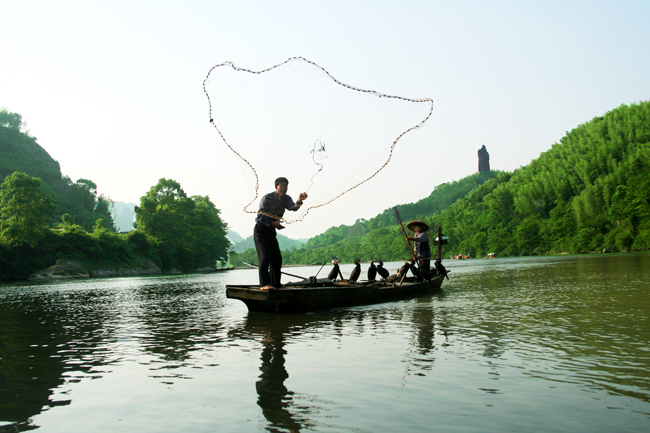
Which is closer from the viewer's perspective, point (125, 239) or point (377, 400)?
point (377, 400)

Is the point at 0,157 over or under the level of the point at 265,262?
over

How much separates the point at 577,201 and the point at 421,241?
113 metres

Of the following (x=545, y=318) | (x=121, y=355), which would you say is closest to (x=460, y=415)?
(x=121, y=355)

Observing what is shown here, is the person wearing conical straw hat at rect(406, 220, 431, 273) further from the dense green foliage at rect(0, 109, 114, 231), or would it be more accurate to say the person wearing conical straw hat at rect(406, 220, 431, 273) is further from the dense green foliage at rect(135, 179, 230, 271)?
the dense green foliage at rect(0, 109, 114, 231)

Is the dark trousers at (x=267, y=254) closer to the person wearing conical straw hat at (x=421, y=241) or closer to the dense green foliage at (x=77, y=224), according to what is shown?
the person wearing conical straw hat at (x=421, y=241)

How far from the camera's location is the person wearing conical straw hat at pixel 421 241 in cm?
2621

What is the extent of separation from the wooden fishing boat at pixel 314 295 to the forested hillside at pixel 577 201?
9260cm

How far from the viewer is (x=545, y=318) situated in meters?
15.9

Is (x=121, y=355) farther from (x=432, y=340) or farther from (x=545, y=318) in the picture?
(x=545, y=318)

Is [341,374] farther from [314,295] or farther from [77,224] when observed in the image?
[77,224]

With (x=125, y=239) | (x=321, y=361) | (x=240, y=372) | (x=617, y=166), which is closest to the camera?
(x=240, y=372)

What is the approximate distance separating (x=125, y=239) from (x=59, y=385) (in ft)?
313

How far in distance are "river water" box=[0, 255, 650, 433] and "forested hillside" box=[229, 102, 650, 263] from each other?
101 m

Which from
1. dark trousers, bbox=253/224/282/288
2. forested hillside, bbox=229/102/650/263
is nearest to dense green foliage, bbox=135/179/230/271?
forested hillside, bbox=229/102/650/263
